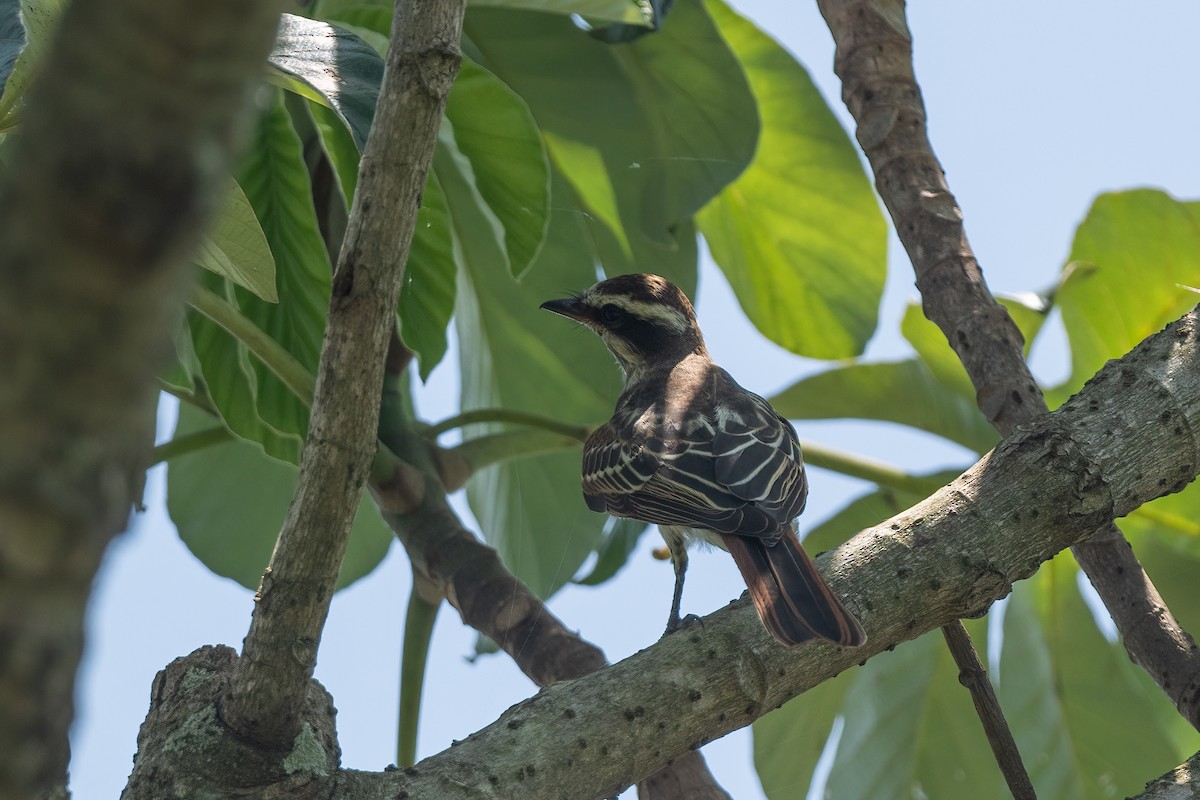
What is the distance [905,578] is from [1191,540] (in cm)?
163

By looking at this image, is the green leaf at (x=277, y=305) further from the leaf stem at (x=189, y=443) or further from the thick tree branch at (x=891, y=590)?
the thick tree branch at (x=891, y=590)

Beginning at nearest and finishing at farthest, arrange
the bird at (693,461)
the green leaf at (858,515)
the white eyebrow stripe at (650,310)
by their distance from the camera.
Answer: the bird at (693,461) < the green leaf at (858,515) < the white eyebrow stripe at (650,310)

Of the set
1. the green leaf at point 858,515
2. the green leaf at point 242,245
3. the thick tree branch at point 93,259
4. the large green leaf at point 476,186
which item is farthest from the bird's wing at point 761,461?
the thick tree branch at point 93,259

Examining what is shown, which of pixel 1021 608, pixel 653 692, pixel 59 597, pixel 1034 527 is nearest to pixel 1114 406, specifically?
pixel 1034 527

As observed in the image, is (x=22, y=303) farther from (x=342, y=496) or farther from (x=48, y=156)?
(x=342, y=496)

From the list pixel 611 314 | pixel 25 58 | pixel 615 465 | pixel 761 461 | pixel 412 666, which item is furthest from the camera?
pixel 611 314

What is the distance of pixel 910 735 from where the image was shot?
3.12 meters

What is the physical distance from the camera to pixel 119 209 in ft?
1.33

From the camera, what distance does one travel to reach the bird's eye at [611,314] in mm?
3227

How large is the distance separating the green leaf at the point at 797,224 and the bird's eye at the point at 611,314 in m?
0.37

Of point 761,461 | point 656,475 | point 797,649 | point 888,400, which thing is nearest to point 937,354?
point 888,400

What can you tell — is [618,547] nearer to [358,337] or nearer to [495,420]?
[495,420]

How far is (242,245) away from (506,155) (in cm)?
73

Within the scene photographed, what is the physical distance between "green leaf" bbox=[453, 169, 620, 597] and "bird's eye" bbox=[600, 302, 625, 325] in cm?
11
